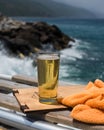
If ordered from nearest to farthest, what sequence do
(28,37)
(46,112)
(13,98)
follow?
1. (46,112)
2. (13,98)
3. (28,37)

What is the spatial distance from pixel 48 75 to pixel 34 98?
144 mm

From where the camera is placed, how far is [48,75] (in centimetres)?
174

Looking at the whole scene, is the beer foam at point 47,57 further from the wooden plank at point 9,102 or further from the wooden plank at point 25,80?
the wooden plank at point 25,80

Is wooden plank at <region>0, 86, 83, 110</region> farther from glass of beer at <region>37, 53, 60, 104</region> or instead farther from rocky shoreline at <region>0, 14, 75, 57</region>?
rocky shoreline at <region>0, 14, 75, 57</region>

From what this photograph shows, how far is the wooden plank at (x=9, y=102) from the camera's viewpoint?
6.04ft

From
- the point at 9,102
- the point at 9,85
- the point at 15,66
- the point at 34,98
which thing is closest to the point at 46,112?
the point at 34,98

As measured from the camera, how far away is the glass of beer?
1.73 m

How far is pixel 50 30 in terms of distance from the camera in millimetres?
24453

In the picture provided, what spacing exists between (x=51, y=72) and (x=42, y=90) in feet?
0.29

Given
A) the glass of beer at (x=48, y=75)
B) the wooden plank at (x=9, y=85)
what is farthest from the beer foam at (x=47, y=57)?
the wooden plank at (x=9, y=85)

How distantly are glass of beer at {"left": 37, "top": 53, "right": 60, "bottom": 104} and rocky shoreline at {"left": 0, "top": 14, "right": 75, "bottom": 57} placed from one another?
1753 centimetres

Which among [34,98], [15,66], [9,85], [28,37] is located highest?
[34,98]

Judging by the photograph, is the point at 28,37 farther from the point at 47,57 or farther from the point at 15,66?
the point at 47,57

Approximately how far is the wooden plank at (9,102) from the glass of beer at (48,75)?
124 mm
